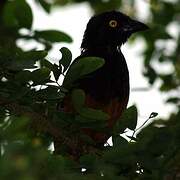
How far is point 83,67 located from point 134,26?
267cm

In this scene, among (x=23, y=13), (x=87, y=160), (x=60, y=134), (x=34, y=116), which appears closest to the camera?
(x=87, y=160)

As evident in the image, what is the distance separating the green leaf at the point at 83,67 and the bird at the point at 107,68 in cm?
76

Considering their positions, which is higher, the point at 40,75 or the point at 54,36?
the point at 40,75

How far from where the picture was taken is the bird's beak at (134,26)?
531 cm

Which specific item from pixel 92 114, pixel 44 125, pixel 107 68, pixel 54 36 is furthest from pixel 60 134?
pixel 107 68

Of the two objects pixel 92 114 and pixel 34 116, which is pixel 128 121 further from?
pixel 34 116

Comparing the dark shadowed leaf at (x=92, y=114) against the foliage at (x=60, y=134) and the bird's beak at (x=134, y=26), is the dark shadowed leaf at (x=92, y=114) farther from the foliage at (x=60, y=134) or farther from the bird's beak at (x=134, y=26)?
the bird's beak at (x=134, y=26)

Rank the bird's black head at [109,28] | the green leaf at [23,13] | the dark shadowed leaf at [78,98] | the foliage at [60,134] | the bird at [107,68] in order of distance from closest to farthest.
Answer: the foliage at [60,134], the dark shadowed leaf at [78,98], the green leaf at [23,13], the bird at [107,68], the bird's black head at [109,28]

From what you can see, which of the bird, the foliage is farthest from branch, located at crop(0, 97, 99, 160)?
the bird

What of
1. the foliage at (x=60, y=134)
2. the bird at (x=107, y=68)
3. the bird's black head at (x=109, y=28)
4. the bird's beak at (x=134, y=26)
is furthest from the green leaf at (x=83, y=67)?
the bird's beak at (x=134, y=26)

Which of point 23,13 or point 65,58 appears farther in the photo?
point 23,13

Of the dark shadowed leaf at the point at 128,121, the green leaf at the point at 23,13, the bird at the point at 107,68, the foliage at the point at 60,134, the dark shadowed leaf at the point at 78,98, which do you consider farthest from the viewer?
the bird at the point at 107,68

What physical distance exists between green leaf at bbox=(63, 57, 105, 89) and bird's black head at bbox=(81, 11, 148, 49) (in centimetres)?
242

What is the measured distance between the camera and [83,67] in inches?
109
